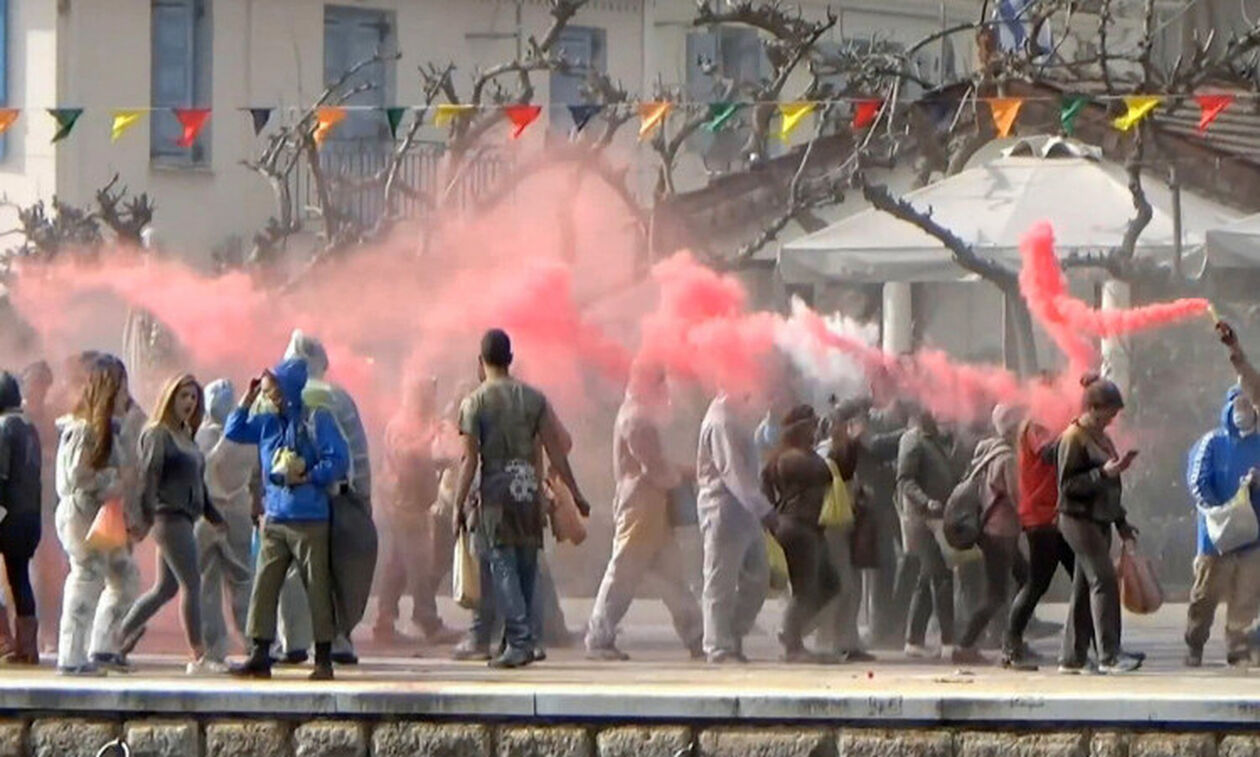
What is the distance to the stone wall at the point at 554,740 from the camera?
1457cm

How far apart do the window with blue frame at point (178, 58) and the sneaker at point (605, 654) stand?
1526 cm

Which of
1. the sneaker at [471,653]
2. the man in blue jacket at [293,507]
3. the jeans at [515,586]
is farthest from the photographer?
the sneaker at [471,653]

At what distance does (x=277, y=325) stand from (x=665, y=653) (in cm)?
420

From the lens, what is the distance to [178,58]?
109 feet

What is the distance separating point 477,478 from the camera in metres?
17.3

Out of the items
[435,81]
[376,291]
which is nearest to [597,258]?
[376,291]

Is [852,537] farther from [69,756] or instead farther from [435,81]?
[435,81]

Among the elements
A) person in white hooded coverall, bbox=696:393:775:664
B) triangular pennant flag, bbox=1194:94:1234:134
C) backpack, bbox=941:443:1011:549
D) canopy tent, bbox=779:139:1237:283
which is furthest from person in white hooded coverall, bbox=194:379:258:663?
triangular pennant flag, bbox=1194:94:1234:134

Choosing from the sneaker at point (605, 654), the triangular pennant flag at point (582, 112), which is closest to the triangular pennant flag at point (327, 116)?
the triangular pennant flag at point (582, 112)

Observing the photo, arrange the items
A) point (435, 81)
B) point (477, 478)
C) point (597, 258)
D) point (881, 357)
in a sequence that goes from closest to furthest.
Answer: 1. point (477, 478)
2. point (881, 357)
3. point (597, 258)
4. point (435, 81)

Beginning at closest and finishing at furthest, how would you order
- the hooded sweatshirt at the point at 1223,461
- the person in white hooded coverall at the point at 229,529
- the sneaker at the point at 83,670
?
the sneaker at the point at 83,670, the person in white hooded coverall at the point at 229,529, the hooded sweatshirt at the point at 1223,461

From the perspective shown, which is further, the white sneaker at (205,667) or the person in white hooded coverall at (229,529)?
the person in white hooded coverall at (229,529)

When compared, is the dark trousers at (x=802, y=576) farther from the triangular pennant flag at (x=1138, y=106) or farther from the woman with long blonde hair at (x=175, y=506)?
the triangular pennant flag at (x=1138, y=106)

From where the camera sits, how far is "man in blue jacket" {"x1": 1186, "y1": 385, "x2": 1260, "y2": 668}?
18438 millimetres
